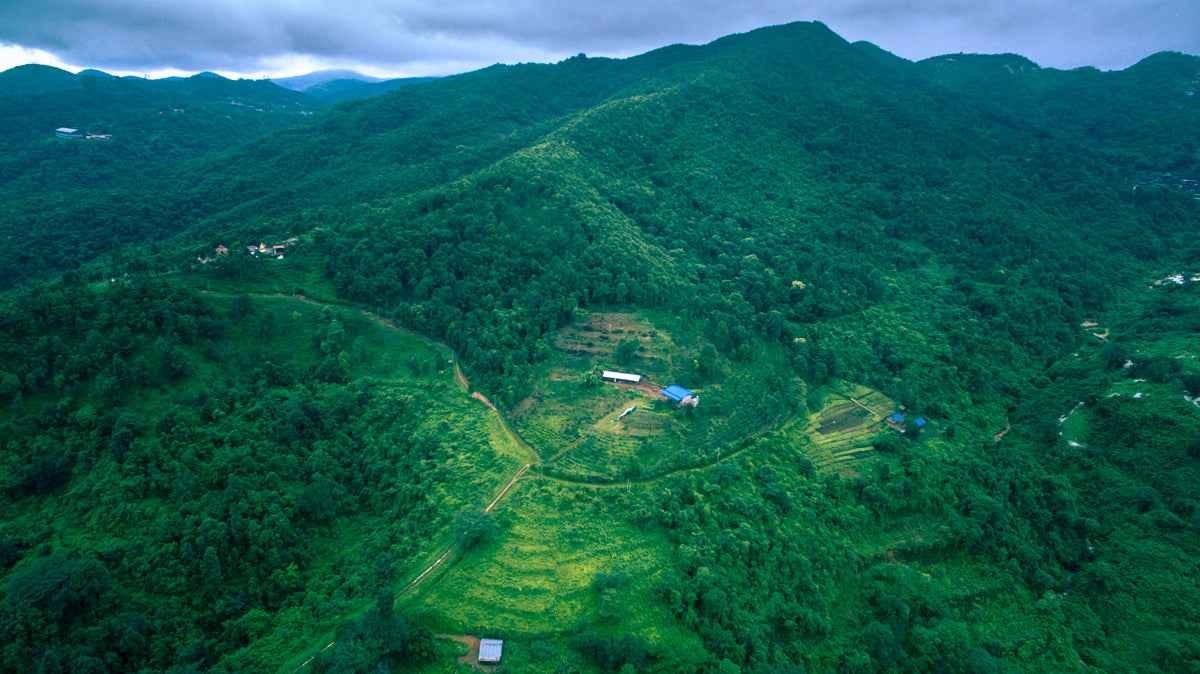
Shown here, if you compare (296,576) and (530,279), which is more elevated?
(530,279)

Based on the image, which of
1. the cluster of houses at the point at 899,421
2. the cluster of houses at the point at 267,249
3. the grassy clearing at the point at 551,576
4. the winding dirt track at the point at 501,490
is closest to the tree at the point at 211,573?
the winding dirt track at the point at 501,490

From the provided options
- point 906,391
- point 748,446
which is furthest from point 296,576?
point 906,391

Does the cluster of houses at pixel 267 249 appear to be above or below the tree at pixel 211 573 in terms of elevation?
above

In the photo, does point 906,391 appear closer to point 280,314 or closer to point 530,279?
point 530,279

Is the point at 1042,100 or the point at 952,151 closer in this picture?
the point at 952,151

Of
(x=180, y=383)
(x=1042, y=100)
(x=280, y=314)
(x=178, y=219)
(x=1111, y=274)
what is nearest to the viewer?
(x=180, y=383)

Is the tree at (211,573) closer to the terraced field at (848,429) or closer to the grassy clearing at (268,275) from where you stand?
the grassy clearing at (268,275)

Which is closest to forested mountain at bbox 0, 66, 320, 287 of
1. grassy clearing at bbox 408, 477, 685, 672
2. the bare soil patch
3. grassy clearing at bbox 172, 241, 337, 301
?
grassy clearing at bbox 172, 241, 337, 301
